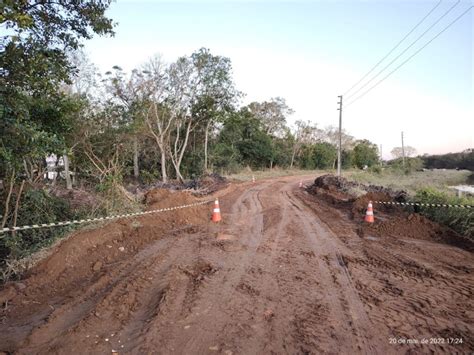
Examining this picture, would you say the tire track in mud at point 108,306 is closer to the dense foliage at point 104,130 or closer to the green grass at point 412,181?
the dense foliage at point 104,130

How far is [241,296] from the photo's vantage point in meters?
4.82

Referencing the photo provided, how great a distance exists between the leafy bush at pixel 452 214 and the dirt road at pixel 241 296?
51.2 inches

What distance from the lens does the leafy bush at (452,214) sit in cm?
863

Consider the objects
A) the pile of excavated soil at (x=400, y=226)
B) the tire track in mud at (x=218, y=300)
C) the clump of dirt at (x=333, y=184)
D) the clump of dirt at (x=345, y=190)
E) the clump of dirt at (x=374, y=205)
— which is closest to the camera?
the tire track in mud at (x=218, y=300)

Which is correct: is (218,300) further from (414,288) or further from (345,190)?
(345,190)

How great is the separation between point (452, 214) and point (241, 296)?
25.4ft

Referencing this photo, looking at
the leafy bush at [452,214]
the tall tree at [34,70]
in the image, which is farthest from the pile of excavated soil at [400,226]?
the tall tree at [34,70]

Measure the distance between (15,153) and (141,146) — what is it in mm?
24051

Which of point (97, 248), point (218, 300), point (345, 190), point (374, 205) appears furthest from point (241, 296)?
point (345, 190)

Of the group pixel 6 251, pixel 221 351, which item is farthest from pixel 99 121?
pixel 221 351

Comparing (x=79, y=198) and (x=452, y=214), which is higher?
(x=79, y=198)

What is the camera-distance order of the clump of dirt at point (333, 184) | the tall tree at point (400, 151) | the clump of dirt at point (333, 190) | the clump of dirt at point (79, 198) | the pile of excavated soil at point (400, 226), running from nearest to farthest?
the pile of excavated soil at point (400, 226)
the clump of dirt at point (79, 198)
the clump of dirt at point (333, 190)
the clump of dirt at point (333, 184)
the tall tree at point (400, 151)

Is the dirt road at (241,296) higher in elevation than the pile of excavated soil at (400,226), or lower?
lower

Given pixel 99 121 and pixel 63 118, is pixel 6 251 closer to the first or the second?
pixel 63 118
